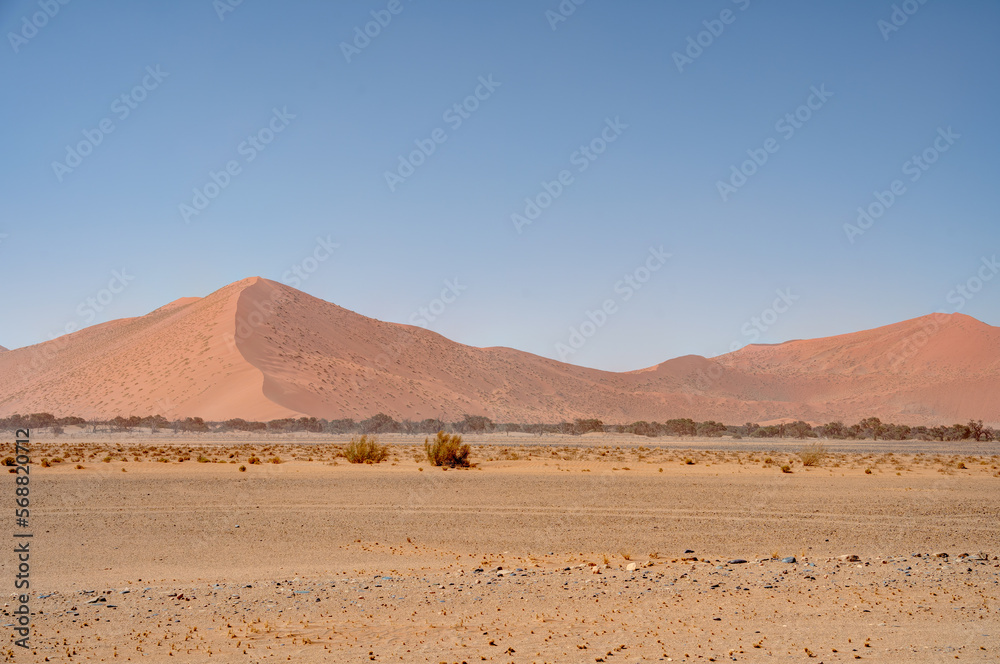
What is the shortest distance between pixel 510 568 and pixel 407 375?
88.9 metres

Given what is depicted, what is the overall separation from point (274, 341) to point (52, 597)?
86.3 m

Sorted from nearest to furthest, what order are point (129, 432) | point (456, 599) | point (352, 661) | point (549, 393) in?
point (352, 661), point (456, 599), point (129, 432), point (549, 393)

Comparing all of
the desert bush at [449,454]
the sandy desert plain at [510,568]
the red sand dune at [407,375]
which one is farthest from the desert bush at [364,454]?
the red sand dune at [407,375]

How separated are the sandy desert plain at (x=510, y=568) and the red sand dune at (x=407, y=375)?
5362cm

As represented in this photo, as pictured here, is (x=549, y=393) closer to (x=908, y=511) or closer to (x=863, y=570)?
(x=908, y=511)

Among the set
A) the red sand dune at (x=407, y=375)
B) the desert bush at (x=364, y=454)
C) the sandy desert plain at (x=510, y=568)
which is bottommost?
the sandy desert plain at (x=510, y=568)

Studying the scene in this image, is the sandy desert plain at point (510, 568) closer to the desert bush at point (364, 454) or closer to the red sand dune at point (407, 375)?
the desert bush at point (364, 454)

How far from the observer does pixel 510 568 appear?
11.7m

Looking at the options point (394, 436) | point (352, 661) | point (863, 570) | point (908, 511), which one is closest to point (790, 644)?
point (863, 570)

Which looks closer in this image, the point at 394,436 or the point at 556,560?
the point at 556,560

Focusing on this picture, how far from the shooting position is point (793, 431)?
75375mm

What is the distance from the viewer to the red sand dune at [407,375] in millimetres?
82000

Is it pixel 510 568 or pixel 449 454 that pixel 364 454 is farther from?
pixel 510 568

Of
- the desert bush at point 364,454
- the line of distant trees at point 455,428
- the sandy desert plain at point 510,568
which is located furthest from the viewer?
the line of distant trees at point 455,428
